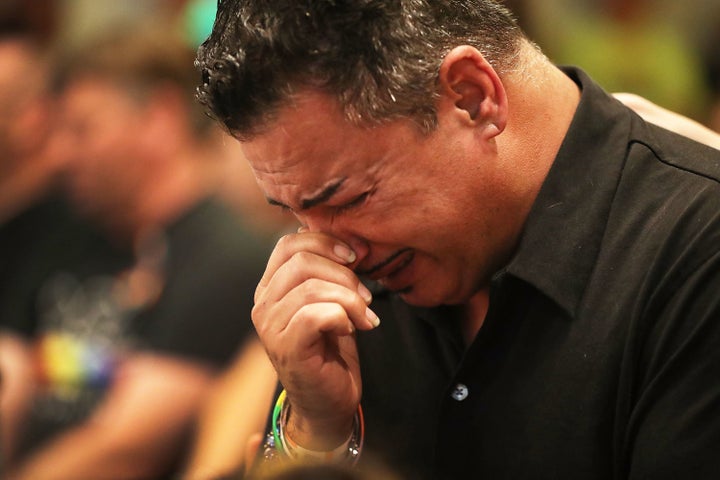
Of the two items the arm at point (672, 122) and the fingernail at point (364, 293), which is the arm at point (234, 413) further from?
the arm at point (672, 122)

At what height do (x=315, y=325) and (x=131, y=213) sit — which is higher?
(x=315, y=325)

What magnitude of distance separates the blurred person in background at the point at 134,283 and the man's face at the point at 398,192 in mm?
1321

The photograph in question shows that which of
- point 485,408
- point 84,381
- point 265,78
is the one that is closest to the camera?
point 265,78

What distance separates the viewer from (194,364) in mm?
3064

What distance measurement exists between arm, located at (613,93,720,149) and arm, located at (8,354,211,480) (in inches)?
59.3

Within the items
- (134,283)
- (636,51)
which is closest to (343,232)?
(134,283)

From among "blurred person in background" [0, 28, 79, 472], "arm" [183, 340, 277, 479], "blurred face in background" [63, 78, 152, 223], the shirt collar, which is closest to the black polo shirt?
the shirt collar

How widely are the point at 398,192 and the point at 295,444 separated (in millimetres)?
478

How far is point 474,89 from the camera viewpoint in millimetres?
1635

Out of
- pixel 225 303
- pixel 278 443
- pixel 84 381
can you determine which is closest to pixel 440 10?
pixel 278 443

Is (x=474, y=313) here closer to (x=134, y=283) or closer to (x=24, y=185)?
(x=134, y=283)

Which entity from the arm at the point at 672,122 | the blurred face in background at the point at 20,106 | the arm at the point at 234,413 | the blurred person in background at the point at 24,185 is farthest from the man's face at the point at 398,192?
the blurred face in background at the point at 20,106

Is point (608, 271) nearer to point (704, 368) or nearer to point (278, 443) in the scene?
point (704, 368)

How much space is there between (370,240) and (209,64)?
36 cm
